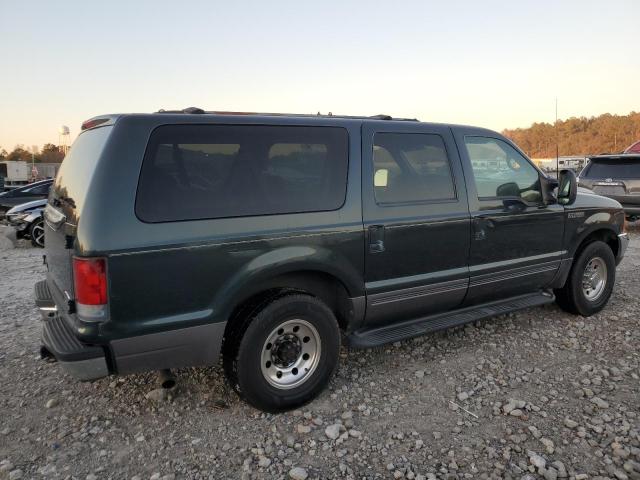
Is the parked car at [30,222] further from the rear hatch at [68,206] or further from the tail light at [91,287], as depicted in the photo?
the tail light at [91,287]

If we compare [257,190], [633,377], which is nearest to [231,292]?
[257,190]

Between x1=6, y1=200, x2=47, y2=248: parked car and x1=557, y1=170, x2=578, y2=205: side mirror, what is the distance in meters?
9.75

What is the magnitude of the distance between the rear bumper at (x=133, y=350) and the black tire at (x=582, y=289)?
3.66 metres

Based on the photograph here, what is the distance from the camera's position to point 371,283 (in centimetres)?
342

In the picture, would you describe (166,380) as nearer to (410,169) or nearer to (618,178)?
(410,169)

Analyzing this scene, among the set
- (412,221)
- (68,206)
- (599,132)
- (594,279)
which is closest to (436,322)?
(412,221)

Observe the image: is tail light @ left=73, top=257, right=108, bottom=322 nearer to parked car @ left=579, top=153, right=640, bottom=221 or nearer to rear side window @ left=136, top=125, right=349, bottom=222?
rear side window @ left=136, top=125, right=349, bottom=222

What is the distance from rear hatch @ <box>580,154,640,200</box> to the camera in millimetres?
9969

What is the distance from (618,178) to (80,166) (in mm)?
10747

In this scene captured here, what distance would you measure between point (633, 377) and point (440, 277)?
1.60 m

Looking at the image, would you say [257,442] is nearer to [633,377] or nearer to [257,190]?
[257,190]

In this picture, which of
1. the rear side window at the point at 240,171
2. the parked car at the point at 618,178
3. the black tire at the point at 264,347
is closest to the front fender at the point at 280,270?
the black tire at the point at 264,347

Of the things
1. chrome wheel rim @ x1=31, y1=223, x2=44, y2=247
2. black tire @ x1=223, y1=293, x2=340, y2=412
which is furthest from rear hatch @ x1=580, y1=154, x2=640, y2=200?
chrome wheel rim @ x1=31, y1=223, x2=44, y2=247

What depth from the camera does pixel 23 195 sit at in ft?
42.3
